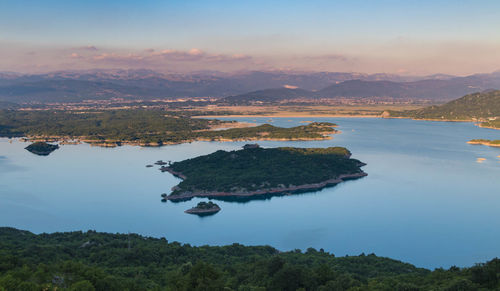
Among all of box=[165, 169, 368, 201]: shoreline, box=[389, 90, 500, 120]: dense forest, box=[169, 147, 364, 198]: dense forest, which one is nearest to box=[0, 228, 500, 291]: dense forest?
box=[165, 169, 368, 201]: shoreline

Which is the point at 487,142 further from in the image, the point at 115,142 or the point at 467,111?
the point at 115,142

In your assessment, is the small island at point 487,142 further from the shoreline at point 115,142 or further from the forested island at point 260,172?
the forested island at point 260,172

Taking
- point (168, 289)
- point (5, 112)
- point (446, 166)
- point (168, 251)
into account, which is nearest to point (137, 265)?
point (168, 251)

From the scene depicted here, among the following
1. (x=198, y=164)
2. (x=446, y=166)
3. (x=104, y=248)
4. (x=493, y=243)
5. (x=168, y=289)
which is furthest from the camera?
(x=446, y=166)

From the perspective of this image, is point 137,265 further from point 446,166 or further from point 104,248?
point 446,166

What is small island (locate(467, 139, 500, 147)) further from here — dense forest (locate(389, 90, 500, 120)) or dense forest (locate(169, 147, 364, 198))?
dense forest (locate(389, 90, 500, 120))

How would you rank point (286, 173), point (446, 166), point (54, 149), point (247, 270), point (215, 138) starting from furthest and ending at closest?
point (215, 138), point (54, 149), point (446, 166), point (286, 173), point (247, 270)
